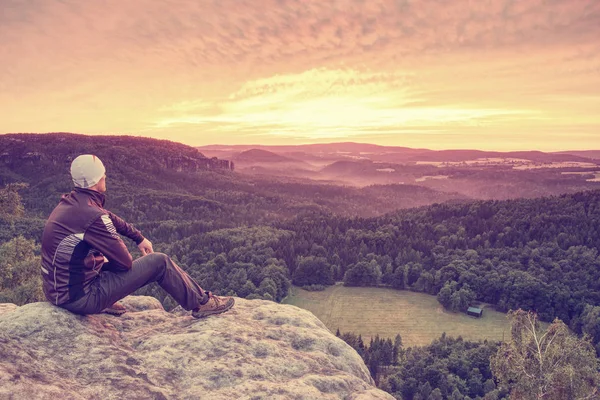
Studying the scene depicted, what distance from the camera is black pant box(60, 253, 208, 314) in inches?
432

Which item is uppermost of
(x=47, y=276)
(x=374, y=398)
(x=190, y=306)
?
(x=47, y=276)

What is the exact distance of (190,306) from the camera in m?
12.7

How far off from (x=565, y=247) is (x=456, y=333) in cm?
9090

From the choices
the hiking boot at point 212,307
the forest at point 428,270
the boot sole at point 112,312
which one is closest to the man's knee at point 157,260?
the hiking boot at point 212,307

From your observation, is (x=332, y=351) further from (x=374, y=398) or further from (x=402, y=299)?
(x=402, y=299)

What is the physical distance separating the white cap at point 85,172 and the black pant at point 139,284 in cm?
261

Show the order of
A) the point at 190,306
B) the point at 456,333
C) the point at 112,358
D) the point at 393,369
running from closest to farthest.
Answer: the point at 112,358 → the point at 190,306 → the point at 393,369 → the point at 456,333

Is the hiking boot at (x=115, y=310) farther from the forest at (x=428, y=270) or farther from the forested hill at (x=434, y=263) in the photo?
the forested hill at (x=434, y=263)

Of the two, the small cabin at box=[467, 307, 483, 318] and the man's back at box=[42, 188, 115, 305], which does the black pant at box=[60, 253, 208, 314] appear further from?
the small cabin at box=[467, 307, 483, 318]

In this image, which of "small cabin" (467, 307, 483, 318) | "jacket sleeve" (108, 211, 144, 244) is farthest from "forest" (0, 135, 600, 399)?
"jacket sleeve" (108, 211, 144, 244)

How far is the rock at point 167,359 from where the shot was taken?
29.9 ft

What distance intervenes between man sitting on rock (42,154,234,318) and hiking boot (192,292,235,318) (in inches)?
78.8

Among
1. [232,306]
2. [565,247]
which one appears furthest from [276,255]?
[232,306]

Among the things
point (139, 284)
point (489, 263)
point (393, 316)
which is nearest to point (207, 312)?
point (139, 284)
